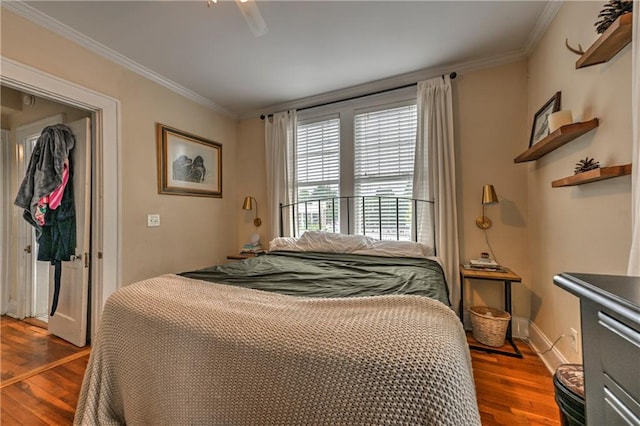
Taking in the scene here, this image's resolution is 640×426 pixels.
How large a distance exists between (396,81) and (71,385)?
389cm

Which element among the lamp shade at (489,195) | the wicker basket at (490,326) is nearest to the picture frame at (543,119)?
the lamp shade at (489,195)

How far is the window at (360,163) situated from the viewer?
2889mm

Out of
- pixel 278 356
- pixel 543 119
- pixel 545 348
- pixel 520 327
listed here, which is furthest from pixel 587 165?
pixel 278 356

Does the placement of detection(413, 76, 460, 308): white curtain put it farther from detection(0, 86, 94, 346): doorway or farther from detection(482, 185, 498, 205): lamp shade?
detection(0, 86, 94, 346): doorway

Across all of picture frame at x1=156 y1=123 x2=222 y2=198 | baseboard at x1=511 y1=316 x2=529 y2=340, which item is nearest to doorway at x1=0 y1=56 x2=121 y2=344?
picture frame at x1=156 y1=123 x2=222 y2=198

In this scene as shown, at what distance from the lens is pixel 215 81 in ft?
9.48

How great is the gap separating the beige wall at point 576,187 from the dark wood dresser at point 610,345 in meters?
1.07

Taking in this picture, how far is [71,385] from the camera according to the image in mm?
1815

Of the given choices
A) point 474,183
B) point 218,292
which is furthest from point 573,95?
point 218,292

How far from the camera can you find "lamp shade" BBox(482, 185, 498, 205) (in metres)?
2.35

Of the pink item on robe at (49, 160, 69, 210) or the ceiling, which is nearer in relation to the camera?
the ceiling

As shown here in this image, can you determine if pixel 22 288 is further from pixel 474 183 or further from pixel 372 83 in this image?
pixel 474 183

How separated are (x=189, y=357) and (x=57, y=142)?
2662mm

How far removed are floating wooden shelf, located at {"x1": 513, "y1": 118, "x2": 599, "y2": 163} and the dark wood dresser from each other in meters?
1.33
